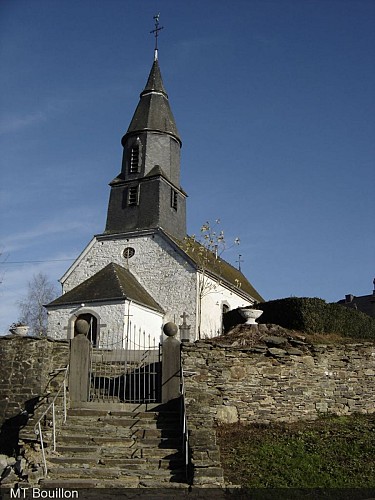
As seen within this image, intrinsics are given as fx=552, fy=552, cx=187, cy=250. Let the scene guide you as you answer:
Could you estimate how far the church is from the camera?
25016 mm

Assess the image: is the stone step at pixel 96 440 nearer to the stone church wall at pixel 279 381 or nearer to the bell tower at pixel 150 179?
the stone church wall at pixel 279 381

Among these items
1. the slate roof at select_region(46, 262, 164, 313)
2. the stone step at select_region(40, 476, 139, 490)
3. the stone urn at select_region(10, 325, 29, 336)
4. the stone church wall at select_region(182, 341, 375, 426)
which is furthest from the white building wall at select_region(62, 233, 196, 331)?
the stone step at select_region(40, 476, 139, 490)

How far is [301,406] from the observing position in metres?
13.4

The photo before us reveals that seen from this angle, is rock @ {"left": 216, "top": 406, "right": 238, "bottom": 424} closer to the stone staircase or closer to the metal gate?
the stone staircase

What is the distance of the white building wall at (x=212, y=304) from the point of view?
26891 mm

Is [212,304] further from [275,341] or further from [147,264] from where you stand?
[275,341]

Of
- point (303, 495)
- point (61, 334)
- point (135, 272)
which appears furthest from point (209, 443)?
point (135, 272)

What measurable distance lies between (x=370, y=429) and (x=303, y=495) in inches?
151

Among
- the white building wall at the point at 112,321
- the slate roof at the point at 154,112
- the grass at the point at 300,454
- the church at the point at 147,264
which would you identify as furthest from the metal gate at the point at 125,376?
the slate roof at the point at 154,112

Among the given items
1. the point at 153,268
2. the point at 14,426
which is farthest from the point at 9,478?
the point at 153,268

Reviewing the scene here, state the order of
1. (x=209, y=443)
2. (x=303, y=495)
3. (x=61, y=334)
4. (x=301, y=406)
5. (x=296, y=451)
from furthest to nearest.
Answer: (x=61, y=334)
(x=301, y=406)
(x=296, y=451)
(x=209, y=443)
(x=303, y=495)

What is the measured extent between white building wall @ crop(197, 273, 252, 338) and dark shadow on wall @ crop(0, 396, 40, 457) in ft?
41.2

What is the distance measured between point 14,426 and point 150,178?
1774 centimetres

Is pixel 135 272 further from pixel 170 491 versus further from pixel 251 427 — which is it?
pixel 170 491
